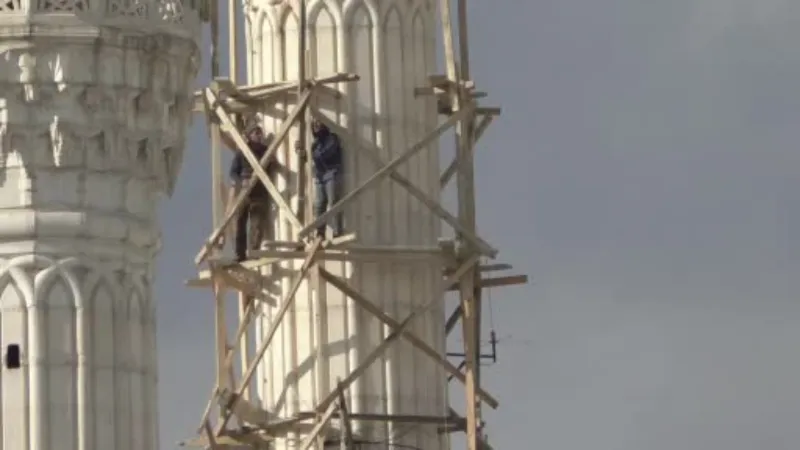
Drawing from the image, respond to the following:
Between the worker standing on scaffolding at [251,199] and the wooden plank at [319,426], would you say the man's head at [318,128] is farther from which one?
the wooden plank at [319,426]

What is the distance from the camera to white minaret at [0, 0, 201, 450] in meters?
67.4

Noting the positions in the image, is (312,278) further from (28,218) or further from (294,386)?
(28,218)

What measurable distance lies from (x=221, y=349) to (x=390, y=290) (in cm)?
270

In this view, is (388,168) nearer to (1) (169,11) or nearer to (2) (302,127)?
(2) (302,127)

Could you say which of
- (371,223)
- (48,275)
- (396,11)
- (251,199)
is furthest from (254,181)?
(48,275)

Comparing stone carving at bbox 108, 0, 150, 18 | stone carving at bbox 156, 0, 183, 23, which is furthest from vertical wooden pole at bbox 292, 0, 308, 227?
stone carving at bbox 156, 0, 183, 23

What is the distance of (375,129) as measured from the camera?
57.6 metres

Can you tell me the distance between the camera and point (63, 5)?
6825 centimetres

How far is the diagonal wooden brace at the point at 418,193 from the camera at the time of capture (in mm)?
56844

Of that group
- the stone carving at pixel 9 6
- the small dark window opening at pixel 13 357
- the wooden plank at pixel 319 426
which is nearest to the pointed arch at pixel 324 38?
the wooden plank at pixel 319 426

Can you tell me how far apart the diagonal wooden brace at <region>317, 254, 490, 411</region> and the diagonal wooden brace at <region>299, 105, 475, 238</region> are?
1821mm

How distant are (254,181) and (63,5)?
12.2 metres

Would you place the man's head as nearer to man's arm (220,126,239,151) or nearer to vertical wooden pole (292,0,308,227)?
vertical wooden pole (292,0,308,227)

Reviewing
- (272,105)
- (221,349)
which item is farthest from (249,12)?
(221,349)
